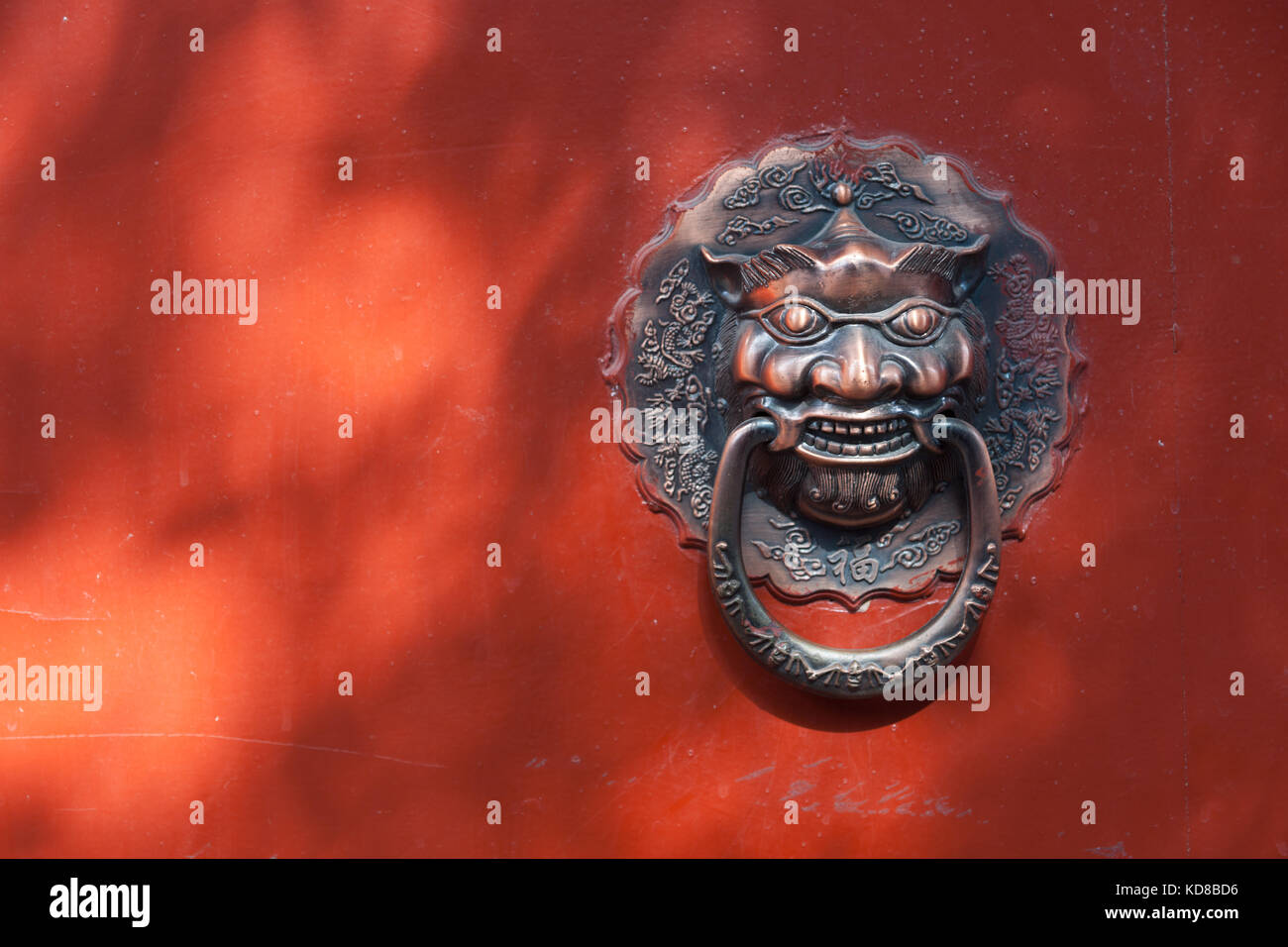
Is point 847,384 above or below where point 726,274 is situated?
below

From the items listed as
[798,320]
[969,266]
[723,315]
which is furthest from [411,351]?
[969,266]

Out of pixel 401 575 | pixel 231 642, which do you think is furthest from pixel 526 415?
pixel 231 642

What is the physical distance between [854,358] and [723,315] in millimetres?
221

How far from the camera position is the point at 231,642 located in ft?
5.57

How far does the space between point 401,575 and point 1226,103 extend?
1.52 metres

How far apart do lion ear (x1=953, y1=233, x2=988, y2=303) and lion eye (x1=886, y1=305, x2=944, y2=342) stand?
76 mm

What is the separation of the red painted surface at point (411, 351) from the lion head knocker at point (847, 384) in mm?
66

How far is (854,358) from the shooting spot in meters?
1.58

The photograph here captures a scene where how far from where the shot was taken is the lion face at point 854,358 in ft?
5.23
